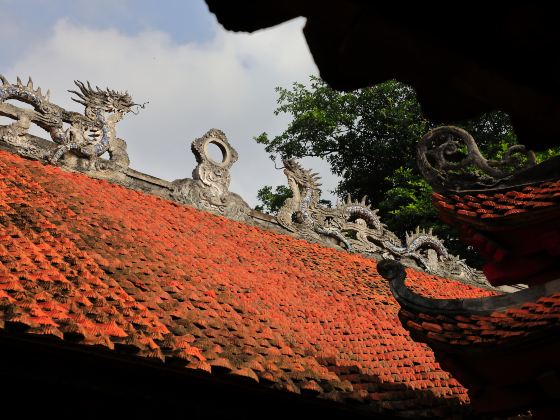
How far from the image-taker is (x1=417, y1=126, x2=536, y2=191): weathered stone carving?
590 centimetres

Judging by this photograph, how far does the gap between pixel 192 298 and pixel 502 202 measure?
2988 millimetres

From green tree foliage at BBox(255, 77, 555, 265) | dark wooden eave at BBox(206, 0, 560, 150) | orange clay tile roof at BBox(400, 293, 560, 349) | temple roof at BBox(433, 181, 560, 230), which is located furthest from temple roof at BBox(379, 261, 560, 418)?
green tree foliage at BBox(255, 77, 555, 265)

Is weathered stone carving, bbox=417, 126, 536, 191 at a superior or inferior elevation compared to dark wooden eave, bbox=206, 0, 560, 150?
superior

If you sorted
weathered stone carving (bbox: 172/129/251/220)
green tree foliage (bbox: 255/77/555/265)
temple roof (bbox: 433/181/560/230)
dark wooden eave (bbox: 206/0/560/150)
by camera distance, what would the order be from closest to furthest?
dark wooden eave (bbox: 206/0/560/150), temple roof (bbox: 433/181/560/230), weathered stone carving (bbox: 172/129/251/220), green tree foliage (bbox: 255/77/555/265)

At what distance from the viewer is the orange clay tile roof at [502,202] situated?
4.88 m

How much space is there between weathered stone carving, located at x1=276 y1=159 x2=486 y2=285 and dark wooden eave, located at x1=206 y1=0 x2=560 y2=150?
9.23 m

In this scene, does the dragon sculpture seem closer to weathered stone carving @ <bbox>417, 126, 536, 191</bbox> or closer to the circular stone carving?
the circular stone carving

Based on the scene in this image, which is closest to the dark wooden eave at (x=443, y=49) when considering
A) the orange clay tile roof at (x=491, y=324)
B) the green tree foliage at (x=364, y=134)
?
the orange clay tile roof at (x=491, y=324)

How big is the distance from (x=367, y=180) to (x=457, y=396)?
60.7ft

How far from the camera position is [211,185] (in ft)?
33.3

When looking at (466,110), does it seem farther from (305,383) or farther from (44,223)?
(44,223)

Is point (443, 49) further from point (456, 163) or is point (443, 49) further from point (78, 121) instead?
point (78, 121)

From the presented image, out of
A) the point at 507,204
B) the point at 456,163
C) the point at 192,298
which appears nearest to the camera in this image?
the point at 507,204

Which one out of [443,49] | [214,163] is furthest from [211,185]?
[443,49]
